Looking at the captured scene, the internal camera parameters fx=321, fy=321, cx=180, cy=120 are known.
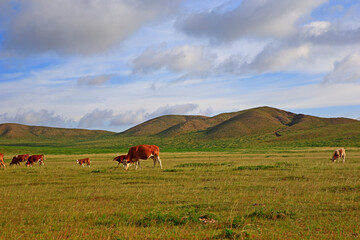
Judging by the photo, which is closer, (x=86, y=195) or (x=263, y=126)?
(x=86, y=195)

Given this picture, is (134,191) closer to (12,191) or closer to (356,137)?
(12,191)

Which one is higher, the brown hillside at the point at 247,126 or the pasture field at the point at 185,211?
the brown hillside at the point at 247,126

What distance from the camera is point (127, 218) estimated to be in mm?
8734

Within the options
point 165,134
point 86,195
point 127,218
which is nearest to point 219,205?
point 127,218

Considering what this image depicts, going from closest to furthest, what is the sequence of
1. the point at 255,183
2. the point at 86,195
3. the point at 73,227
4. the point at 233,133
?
1. the point at 73,227
2. the point at 86,195
3. the point at 255,183
4. the point at 233,133

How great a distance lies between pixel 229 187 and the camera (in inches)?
551

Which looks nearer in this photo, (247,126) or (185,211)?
(185,211)

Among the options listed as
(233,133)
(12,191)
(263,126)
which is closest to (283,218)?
(12,191)

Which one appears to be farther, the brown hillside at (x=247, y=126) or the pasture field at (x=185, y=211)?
the brown hillside at (x=247, y=126)

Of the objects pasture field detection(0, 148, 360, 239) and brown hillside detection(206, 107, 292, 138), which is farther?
brown hillside detection(206, 107, 292, 138)

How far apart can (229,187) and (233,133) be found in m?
145

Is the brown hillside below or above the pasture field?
above

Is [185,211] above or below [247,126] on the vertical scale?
below

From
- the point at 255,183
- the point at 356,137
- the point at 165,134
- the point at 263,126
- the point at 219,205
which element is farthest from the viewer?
the point at 165,134
